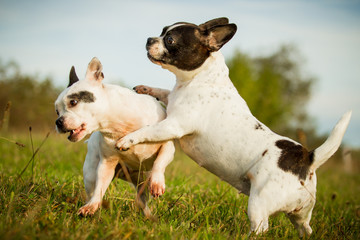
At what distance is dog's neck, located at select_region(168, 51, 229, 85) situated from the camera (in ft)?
13.5

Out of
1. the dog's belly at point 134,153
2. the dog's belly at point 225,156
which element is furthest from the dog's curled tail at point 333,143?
the dog's belly at point 134,153

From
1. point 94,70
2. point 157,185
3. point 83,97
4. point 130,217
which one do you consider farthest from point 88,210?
point 94,70

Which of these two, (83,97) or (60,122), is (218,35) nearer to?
(83,97)

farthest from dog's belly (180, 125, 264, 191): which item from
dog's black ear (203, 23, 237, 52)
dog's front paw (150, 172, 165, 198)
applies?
dog's black ear (203, 23, 237, 52)

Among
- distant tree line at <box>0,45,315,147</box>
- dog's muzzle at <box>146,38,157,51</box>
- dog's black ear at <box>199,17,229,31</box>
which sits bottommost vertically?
distant tree line at <box>0,45,315,147</box>

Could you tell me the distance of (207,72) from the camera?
4.13 m

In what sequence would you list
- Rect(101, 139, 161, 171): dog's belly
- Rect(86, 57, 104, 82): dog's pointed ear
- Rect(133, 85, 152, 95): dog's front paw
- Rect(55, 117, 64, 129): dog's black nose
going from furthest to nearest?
Rect(133, 85, 152, 95): dog's front paw, Rect(101, 139, 161, 171): dog's belly, Rect(86, 57, 104, 82): dog's pointed ear, Rect(55, 117, 64, 129): dog's black nose

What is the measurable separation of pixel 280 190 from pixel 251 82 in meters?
24.2

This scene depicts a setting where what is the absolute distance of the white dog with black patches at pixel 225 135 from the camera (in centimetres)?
351

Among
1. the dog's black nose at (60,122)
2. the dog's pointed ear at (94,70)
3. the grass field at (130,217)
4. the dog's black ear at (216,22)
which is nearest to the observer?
the grass field at (130,217)

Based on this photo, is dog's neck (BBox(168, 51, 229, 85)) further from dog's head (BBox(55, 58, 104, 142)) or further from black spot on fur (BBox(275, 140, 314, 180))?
black spot on fur (BBox(275, 140, 314, 180))

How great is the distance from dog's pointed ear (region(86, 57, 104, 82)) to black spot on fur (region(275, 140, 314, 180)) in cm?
202

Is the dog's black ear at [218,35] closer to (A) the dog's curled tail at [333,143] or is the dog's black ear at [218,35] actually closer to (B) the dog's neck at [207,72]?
(B) the dog's neck at [207,72]

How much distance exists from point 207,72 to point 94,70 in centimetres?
128
